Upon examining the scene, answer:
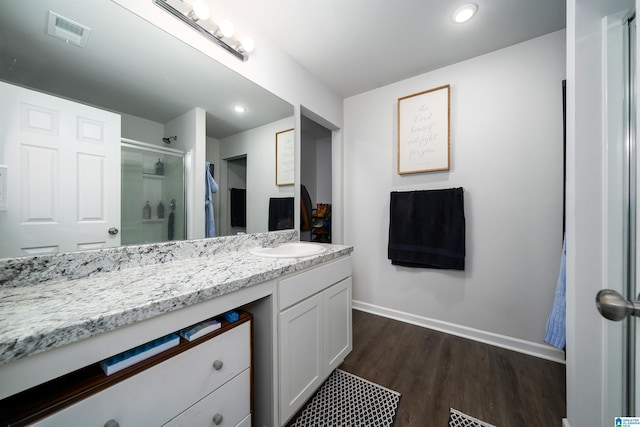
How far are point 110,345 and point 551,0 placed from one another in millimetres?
2558

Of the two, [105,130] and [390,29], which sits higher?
[390,29]

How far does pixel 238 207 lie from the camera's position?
1.47m

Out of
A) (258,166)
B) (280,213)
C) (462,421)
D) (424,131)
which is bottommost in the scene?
(462,421)

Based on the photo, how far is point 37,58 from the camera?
79 cm

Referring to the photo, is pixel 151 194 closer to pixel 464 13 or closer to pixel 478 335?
pixel 464 13

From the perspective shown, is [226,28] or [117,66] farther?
[226,28]

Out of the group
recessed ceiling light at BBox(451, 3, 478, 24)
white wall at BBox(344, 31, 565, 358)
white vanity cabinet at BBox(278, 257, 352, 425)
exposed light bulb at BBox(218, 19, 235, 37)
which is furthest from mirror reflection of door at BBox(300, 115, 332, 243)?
recessed ceiling light at BBox(451, 3, 478, 24)

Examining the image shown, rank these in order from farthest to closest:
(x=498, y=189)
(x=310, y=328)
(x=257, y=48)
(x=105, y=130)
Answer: (x=498, y=189), (x=257, y=48), (x=310, y=328), (x=105, y=130)

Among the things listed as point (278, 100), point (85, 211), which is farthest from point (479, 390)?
point (278, 100)

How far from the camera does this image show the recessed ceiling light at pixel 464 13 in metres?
1.36

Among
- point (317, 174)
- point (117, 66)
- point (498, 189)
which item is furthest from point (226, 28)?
point (317, 174)

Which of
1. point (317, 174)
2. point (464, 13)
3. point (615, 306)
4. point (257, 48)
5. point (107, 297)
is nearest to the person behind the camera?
point (615, 306)

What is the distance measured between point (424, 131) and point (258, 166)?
4.88 feet

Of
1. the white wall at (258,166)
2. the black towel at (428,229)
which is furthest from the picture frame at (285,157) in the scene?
the black towel at (428,229)
